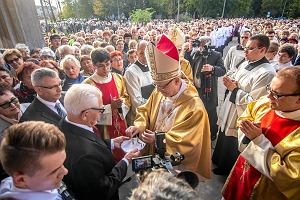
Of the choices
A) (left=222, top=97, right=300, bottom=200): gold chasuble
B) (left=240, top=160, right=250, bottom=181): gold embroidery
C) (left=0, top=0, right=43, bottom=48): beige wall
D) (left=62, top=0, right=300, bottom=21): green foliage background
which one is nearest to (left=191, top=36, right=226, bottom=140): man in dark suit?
(left=222, top=97, right=300, bottom=200): gold chasuble

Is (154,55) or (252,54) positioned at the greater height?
(154,55)

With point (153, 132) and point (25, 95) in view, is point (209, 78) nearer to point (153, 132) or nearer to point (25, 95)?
point (153, 132)

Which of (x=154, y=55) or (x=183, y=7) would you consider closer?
(x=154, y=55)

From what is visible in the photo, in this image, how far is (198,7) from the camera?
57.0m

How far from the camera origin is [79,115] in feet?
6.59

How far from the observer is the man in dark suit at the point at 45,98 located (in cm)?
262

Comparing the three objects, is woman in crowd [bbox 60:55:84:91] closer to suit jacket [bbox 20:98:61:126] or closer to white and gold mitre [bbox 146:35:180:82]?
suit jacket [bbox 20:98:61:126]

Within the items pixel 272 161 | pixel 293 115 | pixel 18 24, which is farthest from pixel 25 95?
pixel 18 24

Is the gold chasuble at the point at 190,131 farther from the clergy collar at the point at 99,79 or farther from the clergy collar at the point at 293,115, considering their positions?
the clergy collar at the point at 99,79

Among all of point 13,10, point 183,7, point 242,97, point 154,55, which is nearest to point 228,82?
point 242,97

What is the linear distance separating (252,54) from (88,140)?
2.87 m

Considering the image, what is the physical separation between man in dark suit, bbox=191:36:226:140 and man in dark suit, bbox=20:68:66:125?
3.08 meters

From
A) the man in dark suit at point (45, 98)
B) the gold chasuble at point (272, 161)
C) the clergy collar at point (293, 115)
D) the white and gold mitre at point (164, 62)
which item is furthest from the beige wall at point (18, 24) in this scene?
the clergy collar at point (293, 115)

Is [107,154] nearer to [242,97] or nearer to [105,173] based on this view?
[105,173]
